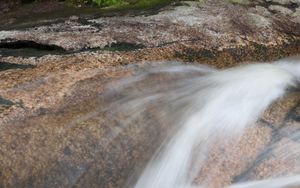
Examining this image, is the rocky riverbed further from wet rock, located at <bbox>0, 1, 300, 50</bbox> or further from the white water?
the white water

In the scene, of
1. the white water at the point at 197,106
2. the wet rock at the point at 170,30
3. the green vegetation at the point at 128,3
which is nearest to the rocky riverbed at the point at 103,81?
the wet rock at the point at 170,30

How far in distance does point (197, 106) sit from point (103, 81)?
100cm

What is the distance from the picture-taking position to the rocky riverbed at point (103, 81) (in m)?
4.18

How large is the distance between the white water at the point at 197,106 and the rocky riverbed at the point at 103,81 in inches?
5.1

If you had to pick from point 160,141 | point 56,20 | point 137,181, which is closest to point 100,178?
point 137,181

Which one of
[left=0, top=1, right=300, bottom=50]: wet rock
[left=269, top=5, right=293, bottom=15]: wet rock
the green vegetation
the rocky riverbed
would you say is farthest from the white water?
the green vegetation

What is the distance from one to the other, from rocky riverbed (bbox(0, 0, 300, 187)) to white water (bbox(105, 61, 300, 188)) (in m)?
0.13

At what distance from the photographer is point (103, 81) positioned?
5.13m

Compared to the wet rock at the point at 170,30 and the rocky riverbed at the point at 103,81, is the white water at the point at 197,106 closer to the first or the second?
the rocky riverbed at the point at 103,81

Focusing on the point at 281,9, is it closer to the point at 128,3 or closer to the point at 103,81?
the point at 128,3

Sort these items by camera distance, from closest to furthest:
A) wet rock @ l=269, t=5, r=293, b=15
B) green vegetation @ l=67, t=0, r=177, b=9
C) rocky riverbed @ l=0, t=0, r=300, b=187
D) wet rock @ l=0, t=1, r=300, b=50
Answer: rocky riverbed @ l=0, t=0, r=300, b=187, wet rock @ l=0, t=1, r=300, b=50, wet rock @ l=269, t=5, r=293, b=15, green vegetation @ l=67, t=0, r=177, b=9

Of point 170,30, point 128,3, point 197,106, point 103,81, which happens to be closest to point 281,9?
point 170,30

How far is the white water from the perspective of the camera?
14.3 feet

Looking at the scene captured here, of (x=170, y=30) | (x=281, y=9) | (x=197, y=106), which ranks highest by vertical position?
(x=170, y=30)
